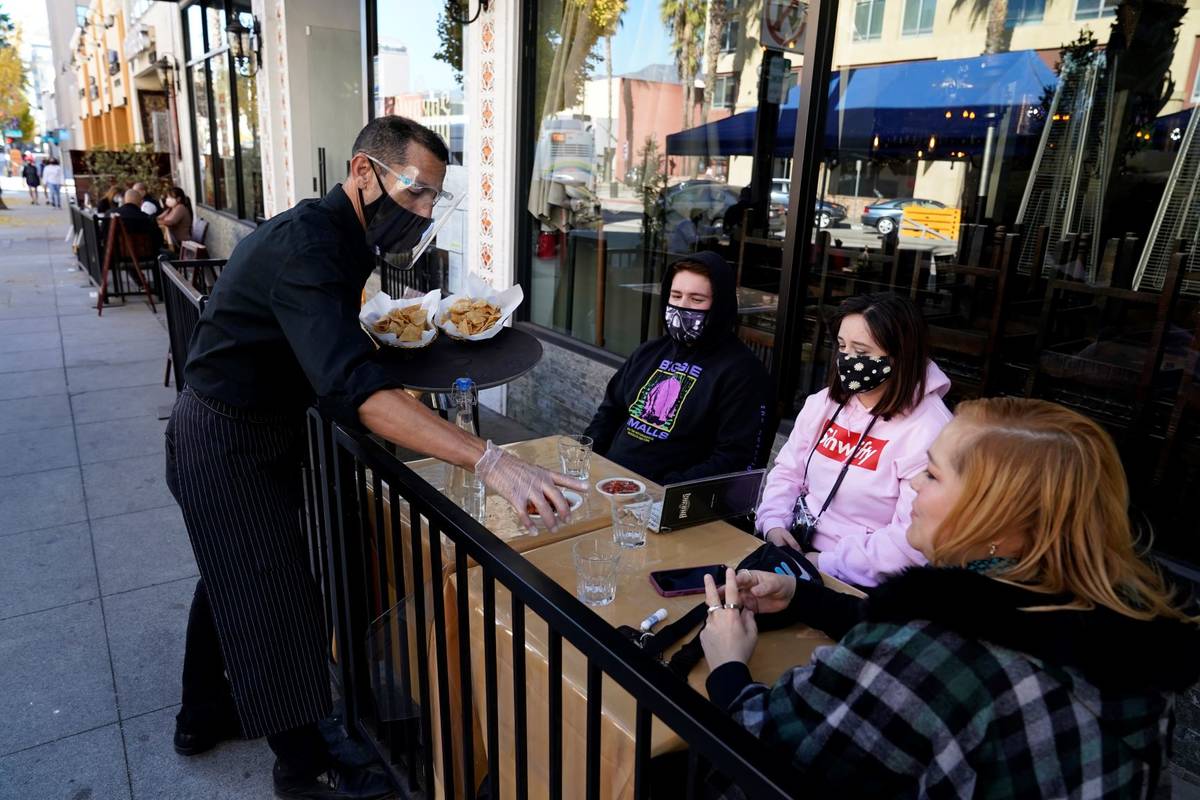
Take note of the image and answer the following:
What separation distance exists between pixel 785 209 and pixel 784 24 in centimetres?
108

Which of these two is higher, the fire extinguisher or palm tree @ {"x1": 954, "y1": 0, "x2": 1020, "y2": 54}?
palm tree @ {"x1": 954, "y1": 0, "x2": 1020, "y2": 54}

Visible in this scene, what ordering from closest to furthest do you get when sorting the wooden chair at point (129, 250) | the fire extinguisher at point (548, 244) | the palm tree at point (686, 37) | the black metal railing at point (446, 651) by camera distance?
the black metal railing at point (446, 651) < the palm tree at point (686, 37) < the fire extinguisher at point (548, 244) < the wooden chair at point (129, 250)

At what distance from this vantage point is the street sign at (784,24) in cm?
418

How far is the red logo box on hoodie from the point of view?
2459mm

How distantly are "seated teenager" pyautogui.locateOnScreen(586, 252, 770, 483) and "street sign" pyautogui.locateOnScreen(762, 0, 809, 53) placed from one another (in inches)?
77.6

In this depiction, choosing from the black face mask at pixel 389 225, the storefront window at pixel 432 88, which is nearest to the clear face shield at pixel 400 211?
the black face mask at pixel 389 225

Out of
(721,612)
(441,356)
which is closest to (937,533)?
(721,612)

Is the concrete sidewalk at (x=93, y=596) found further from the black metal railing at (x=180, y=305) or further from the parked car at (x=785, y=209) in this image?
the parked car at (x=785, y=209)

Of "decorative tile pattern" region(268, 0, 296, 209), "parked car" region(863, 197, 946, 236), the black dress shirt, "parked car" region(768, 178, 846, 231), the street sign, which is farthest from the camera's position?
"decorative tile pattern" region(268, 0, 296, 209)

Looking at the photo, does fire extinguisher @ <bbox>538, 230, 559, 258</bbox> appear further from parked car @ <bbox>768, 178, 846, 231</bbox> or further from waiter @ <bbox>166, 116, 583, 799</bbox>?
waiter @ <bbox>166, 116, 583, 799</bbox>

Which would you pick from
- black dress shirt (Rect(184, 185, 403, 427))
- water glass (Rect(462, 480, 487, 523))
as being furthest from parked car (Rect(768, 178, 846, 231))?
black dress shirt (Rect(184, 185, 403, 427))

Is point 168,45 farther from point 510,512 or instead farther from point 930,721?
point 930,721

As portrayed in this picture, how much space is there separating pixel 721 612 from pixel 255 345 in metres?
1.39

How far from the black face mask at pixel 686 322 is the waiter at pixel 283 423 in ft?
3.52
